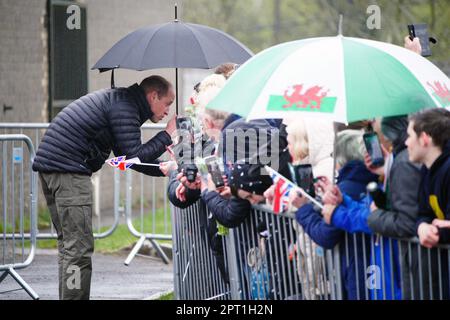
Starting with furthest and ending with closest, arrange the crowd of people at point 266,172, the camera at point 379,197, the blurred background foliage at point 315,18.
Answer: the blurred background foliage at point 315,18
the camera at point 379,197
the crowd of people at point 266,172

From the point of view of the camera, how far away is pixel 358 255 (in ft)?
17.5

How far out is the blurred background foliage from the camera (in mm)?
28328

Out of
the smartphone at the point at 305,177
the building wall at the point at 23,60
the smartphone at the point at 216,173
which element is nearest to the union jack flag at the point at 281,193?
the smartphone at the point at 305,177

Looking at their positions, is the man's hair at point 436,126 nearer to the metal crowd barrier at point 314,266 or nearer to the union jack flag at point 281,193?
the metal crowd barrier at point 314,266

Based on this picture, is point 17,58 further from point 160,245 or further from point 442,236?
point 442,236

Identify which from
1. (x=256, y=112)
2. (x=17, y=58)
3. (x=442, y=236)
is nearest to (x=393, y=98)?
(x=256, y=112)

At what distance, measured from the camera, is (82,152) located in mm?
8031

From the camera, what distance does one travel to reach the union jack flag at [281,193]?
5751 millimetres

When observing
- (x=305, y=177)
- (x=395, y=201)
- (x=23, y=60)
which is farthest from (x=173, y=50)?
(x=23, y=60)

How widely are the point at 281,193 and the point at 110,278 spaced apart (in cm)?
513

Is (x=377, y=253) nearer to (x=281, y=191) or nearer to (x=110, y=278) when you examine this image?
(x=281, y=191)

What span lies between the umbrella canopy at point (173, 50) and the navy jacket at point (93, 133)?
437 mm

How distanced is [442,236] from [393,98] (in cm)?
106

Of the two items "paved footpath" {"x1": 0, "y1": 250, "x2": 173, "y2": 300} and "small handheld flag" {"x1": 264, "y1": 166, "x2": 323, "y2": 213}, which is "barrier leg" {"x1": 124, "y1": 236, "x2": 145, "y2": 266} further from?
"small handheld flag" {"x1": 264, "y1": 166, "x2": 323, "y2": 213}
